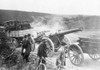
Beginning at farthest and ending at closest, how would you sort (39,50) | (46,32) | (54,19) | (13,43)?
(46,32) < (54,19) < (13,43) < (39,50)

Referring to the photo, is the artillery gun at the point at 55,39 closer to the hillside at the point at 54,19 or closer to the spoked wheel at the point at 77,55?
the hillside at the point at 54,19

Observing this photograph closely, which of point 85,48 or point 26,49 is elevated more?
point 85,48

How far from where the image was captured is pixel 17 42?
4.40 metres

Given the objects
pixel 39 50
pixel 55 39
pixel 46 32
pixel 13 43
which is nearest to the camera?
pixel 39 50

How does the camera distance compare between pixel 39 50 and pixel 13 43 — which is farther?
pixel 13 43

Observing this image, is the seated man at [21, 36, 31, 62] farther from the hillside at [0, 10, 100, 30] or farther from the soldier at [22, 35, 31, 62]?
the hillside at [0, 10, 100, 30]

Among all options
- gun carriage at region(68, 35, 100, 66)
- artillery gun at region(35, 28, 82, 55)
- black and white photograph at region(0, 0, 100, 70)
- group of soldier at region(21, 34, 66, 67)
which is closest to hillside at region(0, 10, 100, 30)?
black and white photograph at region(0, 0, 100, 70)

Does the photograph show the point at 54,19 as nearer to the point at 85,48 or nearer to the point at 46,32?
the point at 46,32

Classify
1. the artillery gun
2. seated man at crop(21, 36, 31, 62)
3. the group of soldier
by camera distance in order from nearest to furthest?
the group of soldier
seated man at crop(21, 36, 31, 62)
the artillery gun

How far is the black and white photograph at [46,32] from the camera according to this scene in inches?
152

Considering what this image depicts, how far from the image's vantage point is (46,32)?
468 cm

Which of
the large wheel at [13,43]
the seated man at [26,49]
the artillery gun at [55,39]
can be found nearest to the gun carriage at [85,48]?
the artillery gun at [55,39]

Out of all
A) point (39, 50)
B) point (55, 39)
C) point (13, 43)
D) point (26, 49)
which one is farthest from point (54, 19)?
point (13, 43)

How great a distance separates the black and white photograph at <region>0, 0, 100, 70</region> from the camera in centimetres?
387
